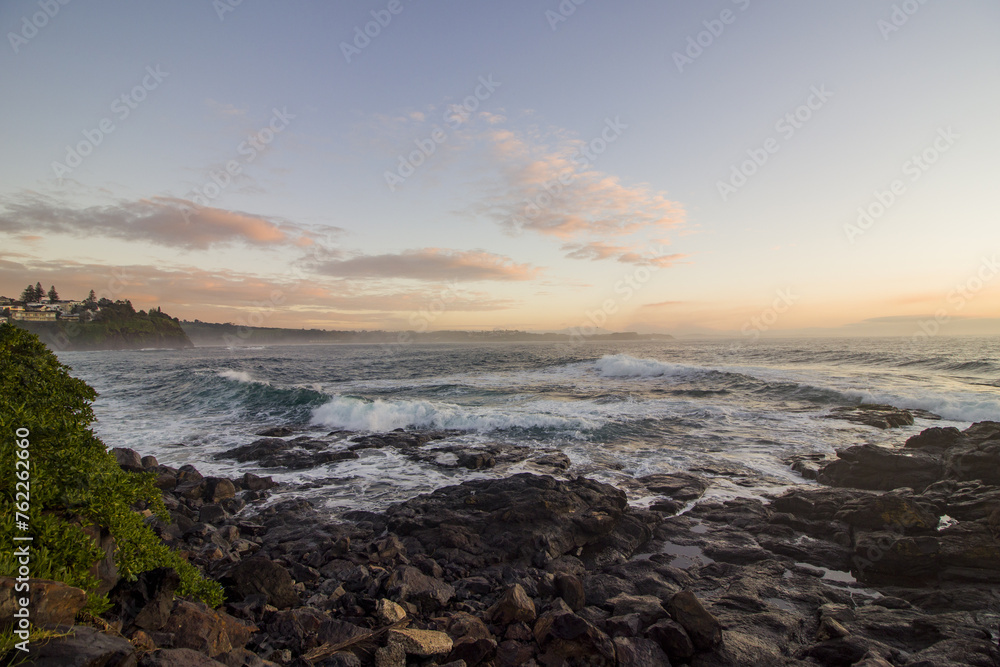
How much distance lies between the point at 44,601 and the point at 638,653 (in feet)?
22.0

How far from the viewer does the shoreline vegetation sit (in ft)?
17.4

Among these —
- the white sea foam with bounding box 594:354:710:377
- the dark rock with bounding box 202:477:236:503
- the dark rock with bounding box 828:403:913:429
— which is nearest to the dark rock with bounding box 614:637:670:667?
the dark rock with bounding box 202:477:236:503

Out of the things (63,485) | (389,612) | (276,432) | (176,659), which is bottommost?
(276,432)

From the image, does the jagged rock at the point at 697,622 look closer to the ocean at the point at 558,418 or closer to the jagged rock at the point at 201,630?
the jagged rock at the point at 201,630

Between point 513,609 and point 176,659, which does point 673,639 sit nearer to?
point 513,609

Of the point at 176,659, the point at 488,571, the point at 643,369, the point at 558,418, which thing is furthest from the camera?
the point at 643,369

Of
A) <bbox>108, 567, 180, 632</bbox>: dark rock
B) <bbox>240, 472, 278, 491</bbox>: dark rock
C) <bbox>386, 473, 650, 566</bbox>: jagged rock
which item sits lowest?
<bbox>240, 472, 278, 491</bbox>: dark rock

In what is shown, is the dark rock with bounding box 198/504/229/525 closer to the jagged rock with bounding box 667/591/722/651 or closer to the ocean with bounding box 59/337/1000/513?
the ocean with bounding box 59/337/1000/513

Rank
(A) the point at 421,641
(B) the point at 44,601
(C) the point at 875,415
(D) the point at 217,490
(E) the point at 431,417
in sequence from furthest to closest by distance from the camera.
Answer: (E) the point at 431,417
(C) the point at 875,415
(D) the point at 217,490
(A) the point at 421,641
(B) the point at 44,601

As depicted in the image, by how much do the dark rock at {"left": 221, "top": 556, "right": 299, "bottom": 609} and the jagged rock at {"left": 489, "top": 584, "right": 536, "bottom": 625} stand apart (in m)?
3.28

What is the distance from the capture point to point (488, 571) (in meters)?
8.79

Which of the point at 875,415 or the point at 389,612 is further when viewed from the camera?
the point at 875,415

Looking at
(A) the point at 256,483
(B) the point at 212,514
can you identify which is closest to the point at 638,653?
(B) the point at 212,514

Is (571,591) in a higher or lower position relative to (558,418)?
higher
